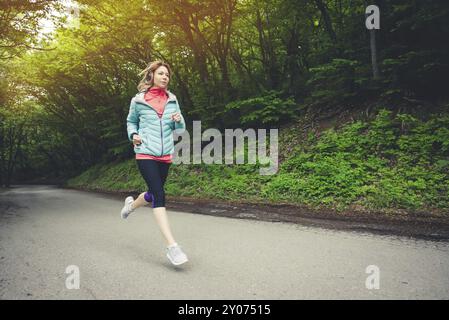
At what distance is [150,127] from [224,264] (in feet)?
6.00

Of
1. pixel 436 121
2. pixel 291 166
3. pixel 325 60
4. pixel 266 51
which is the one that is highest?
pixel 266 51

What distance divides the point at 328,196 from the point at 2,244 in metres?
6.29

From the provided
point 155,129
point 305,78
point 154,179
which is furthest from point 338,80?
point 154,179

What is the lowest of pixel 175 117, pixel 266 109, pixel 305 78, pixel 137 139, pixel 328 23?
pixel 137 139

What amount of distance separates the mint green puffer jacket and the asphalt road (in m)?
1.35

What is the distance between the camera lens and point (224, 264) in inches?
145

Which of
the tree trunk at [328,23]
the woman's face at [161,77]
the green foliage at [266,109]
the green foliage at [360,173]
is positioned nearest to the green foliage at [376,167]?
the green foliage at [360,173]

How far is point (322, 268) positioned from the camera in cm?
352

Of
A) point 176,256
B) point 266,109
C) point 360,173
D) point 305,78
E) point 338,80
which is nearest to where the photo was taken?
point 176,256

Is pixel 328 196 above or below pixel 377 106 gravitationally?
below

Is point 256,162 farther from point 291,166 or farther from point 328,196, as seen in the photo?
point 328,196

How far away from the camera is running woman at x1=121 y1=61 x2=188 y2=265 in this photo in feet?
12.7

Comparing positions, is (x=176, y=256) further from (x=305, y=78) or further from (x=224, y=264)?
(x=305, y=78)
